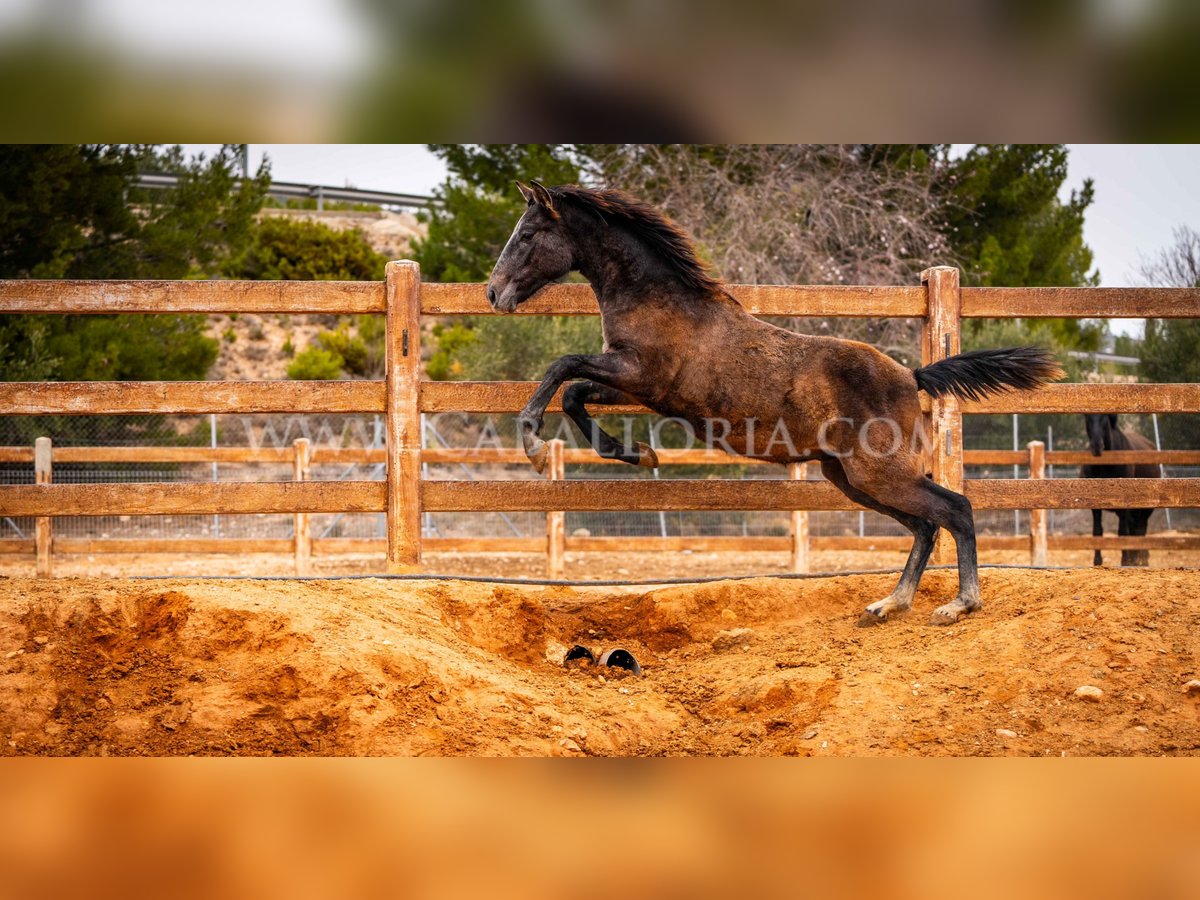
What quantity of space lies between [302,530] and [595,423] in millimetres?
6841

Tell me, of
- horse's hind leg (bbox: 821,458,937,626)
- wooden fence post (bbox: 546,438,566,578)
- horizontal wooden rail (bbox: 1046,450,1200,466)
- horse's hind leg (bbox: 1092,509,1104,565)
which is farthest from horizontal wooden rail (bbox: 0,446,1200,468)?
horse's hind leg (bbox: 821,458,937,626)

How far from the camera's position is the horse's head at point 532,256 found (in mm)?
5133

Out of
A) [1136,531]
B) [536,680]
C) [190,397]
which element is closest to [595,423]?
[536,680]

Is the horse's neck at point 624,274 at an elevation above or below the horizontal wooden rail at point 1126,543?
above

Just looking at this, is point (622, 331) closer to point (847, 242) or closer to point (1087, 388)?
point (1087, 388)

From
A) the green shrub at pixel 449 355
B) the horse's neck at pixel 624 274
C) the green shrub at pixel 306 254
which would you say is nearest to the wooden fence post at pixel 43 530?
the horse's neck at pixel 624 274

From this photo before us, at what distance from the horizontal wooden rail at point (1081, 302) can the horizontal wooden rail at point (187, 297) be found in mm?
3620

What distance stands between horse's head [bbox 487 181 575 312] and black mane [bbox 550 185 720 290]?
0.42 ft

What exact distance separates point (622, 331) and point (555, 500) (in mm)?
1128

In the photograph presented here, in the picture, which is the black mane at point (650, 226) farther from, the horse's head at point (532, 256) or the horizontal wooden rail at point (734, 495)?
→ the horizontal wooden rail at point (734, 495)

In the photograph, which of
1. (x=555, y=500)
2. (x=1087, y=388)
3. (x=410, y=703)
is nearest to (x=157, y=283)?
(x=555, y=500)

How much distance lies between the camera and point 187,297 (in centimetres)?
562

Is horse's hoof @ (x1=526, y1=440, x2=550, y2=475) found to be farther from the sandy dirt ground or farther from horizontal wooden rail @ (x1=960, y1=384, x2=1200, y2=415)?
the sandy dirt ground

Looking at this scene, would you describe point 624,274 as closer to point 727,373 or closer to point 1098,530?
point 727,373
